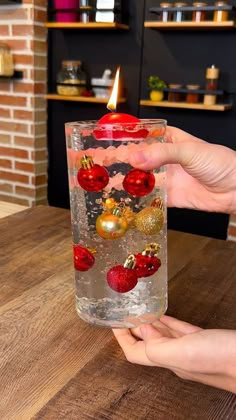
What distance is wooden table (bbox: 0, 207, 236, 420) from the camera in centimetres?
47

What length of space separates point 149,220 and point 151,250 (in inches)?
1.6

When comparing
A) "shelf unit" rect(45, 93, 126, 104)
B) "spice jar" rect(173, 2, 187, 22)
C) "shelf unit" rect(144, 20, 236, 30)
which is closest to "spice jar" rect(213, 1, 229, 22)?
"shelf unit" rect(144, 20, 236, 30)

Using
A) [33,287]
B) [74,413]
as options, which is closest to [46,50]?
[33,287]

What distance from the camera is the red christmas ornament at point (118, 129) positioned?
505 millimetres

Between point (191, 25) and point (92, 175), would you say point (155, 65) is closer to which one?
point (191, 25)

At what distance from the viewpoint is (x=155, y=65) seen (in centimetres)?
195

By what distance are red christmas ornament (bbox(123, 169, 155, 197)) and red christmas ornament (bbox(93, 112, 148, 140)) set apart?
0.04 meters

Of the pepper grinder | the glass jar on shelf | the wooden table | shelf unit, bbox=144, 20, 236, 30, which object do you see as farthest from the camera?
the glass jar on shelf

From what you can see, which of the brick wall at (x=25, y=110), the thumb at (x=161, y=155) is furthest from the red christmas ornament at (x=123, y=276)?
the brick wall at (x=25, y=110)

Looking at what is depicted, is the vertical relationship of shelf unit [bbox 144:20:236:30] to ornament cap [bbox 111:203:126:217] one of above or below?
above

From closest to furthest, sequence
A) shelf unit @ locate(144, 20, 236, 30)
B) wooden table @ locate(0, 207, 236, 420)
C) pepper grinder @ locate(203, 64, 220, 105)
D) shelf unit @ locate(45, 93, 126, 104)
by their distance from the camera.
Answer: wooden table @ locate(0, 207, 236, 420) → shelf unit @ locate(144, 20, 236, 30) → pepper grinder @ locate(203, 64, 220, 105) → shelf unit @ locate(45, 93, 126, 104)

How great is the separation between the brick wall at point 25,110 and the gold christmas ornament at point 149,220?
1667 mm

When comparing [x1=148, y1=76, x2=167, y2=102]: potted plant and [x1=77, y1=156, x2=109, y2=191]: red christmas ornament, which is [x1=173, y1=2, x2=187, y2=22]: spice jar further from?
[x1=77, y1=156, x2=109, y2=191]: red christmas ornament

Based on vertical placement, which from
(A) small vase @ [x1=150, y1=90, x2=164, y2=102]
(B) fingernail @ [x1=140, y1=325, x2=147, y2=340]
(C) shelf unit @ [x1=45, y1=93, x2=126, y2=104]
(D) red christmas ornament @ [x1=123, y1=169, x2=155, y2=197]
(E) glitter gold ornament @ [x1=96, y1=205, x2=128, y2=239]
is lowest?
(B) fingernail @ [x1=140, y1=325, x2=147, y2=340]
